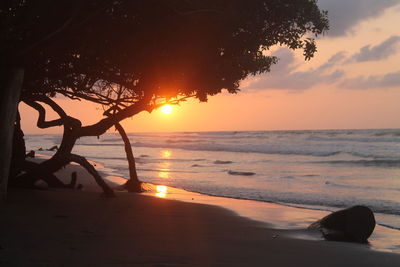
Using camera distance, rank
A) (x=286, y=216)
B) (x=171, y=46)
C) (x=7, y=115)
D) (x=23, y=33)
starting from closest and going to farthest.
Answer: (x=23, y=33) → (x=7, y=115) → (x=171, y=46) → (x=286, y=216)

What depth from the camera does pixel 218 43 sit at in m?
9.30

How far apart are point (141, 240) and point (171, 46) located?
12.7ft

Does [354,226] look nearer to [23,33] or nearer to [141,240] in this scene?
[141,240]

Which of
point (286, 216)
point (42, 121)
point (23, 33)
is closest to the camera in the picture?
point (23, 33)

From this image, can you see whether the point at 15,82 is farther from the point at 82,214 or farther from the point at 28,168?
the point at 28,168

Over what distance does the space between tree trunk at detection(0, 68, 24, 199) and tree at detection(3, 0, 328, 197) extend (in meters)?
0.56

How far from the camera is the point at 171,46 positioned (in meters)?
9.02

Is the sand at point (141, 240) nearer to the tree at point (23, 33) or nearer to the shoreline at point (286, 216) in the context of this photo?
the shoreline at point (286, 216)

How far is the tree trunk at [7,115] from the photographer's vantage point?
26.0ft

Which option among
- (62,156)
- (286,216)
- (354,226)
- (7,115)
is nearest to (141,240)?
(7,115)

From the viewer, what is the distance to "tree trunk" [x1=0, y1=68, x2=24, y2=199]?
791 cm

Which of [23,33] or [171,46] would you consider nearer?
[23,33]

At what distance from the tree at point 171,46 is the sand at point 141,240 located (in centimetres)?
242

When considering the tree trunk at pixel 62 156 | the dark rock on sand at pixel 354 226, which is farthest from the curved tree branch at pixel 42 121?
the dark rock on sand at pixel 354 226
